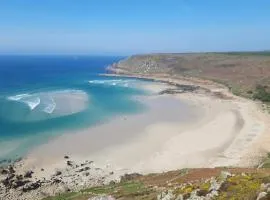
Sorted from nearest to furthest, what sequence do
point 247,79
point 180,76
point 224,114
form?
point 224,114 < point 247,79 < point 180,76

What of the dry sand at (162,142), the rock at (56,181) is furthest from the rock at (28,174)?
the rock at (56,181)

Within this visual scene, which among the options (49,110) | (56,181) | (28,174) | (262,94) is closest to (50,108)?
(49,110)

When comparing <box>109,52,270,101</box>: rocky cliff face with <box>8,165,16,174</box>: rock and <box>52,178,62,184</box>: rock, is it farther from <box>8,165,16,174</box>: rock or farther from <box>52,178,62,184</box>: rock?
<box>8,165,16,174</box>: rock

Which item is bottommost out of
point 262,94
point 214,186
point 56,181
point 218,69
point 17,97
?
point 56,181

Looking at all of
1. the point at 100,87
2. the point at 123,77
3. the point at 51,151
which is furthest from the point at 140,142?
the point at 123,77

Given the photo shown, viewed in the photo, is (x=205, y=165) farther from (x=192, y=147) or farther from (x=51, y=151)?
(x=51, y=151)

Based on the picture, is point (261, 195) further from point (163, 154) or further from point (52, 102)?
point (52, 102)

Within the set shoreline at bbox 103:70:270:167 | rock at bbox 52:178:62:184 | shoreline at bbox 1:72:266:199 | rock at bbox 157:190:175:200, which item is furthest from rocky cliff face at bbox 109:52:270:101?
rock at bbox 157:190:175:200
